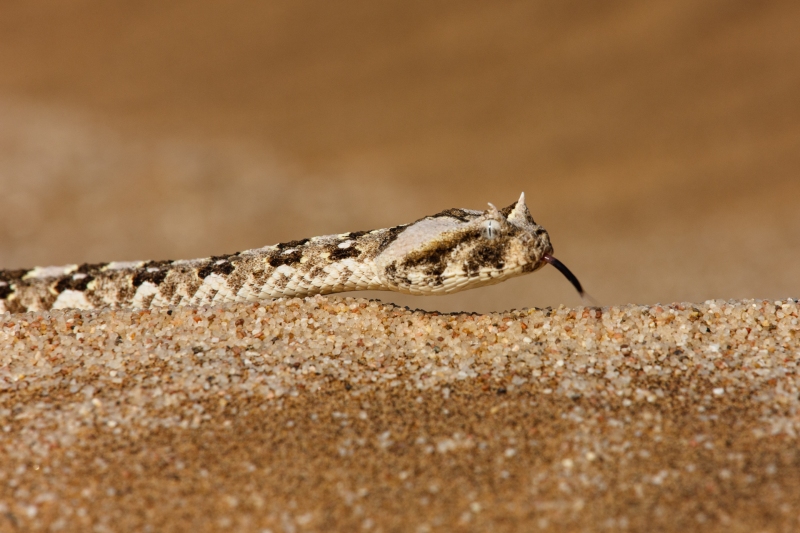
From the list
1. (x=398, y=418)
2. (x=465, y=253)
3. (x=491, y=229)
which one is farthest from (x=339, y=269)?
(x=398, y=418)

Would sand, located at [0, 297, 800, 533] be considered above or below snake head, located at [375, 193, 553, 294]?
below

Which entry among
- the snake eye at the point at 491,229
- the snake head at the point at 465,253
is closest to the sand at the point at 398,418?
the snake head at the point at 465,253

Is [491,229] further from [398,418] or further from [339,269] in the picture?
[398,418]

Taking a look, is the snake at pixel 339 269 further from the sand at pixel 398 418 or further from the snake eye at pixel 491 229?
the sand at pixel 398 418

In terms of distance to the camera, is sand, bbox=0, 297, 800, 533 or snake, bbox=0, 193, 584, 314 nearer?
sand, bbox=0, 297, 800, 533

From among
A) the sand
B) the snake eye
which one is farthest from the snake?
the sand

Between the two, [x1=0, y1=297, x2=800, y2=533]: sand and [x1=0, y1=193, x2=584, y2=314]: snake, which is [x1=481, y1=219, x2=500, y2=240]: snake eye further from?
[x1=0, y1=297, x2=800, y2=533]: sand
